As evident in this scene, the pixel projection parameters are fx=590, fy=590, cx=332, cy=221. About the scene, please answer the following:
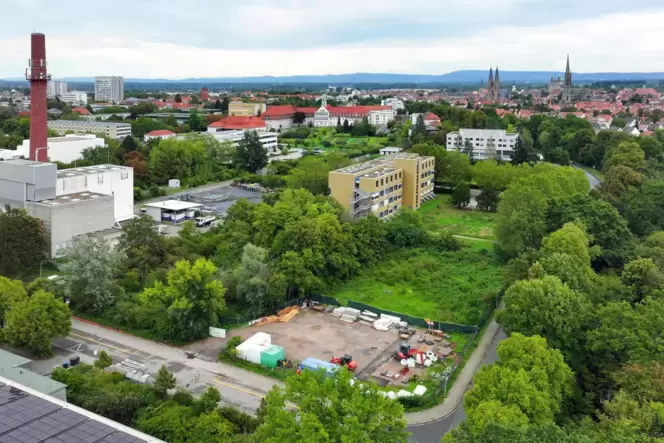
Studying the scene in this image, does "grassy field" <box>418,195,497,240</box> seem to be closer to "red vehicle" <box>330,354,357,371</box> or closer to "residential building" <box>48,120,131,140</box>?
"red vehicle" <box>330,354,357,371</box>

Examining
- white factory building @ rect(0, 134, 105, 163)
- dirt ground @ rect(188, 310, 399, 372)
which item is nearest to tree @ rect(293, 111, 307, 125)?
white factory building @ rect(0, 134, 105, 163)

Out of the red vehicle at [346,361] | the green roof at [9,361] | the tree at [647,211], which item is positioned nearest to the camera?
the green roof at [9,361]

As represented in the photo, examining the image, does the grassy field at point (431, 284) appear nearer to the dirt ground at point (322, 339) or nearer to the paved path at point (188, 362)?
the dirt ground at point (322, 339)

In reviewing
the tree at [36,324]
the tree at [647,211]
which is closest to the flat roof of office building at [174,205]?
the tree at [36,324]

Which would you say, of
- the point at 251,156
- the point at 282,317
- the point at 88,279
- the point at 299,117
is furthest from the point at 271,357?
the point at 299,117

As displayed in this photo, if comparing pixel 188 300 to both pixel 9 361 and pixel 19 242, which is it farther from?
pixel 19 242

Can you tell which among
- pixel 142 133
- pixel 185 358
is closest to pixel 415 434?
pixel 185 358

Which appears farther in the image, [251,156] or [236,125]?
[236,125]
